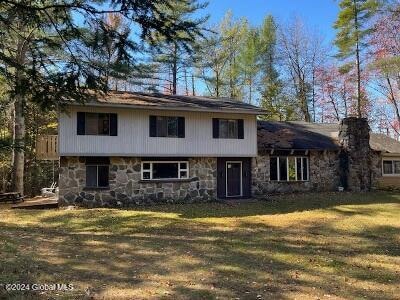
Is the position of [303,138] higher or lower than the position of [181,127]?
lower

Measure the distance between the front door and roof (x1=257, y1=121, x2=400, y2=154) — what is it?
1778 millimetres

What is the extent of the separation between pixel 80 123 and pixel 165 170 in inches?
175

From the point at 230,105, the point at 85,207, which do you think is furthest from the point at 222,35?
the point at 85,207

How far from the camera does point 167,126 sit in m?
19.7

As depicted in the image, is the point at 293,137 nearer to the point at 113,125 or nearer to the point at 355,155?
the point at 355,155

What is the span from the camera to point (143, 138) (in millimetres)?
19078

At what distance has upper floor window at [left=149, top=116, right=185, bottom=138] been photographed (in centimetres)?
1936

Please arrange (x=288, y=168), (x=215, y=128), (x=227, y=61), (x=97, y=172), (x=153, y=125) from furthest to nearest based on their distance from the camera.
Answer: (x=227, y=61)
(x=288, y=168)
(x=215, y=128)
(x=153, y=125)
(x=97, y=172)

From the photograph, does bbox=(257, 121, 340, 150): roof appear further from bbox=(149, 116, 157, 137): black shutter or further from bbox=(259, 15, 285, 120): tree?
bbox=(259, 15, 285, 120): tree

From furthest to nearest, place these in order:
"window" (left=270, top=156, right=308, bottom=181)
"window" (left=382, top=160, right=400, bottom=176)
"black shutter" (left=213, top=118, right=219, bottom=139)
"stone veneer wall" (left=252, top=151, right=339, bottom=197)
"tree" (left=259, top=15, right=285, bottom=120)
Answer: "tree" (left=259, top=15, right=285, bottom=120) < "window" (left=382, top=160, right=400, bottom=176) < "window" (left=270, top=156, right=308, bottom=181) < "stone veneer wall" (left=252, top=151, right=339, bottom=197) < "black shutter" (left=213, top=118, right=219, bottom=139)

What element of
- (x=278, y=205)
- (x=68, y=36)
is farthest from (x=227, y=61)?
(x=68, y=36)

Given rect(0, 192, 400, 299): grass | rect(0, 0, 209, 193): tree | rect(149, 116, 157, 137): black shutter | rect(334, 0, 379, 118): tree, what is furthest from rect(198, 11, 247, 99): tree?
rect(0, 0, 209, 193): tree

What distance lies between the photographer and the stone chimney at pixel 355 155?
24078 millimetres

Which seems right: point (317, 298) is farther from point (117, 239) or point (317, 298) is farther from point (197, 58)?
point (197, 58)
